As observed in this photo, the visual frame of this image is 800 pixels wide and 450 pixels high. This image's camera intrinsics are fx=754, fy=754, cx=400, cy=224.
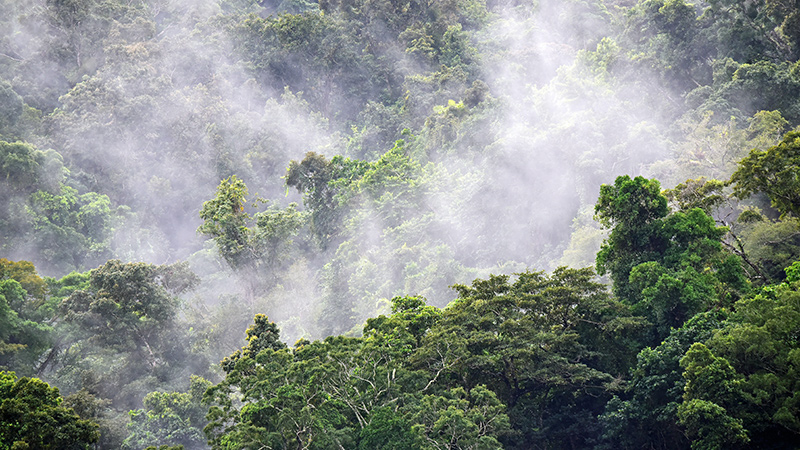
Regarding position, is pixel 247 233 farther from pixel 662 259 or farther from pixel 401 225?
pixel 662 259

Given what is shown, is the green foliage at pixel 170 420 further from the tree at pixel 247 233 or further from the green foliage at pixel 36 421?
the green foliage at pixel 36 421

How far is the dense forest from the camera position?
1852 centimetres

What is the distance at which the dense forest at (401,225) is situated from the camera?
18516mm

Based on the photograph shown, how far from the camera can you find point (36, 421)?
16500mm

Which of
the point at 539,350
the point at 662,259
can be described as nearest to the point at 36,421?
the point at 539,350

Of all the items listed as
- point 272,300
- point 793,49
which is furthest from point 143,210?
point 793,49

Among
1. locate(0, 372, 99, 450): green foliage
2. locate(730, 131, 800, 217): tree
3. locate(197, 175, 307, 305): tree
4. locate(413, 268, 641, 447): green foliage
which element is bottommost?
locate(0, 372, 99, 450): green foliage

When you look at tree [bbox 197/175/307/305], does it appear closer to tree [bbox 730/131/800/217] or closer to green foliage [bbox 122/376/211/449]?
green foliage [bbox 122/376/211/449]

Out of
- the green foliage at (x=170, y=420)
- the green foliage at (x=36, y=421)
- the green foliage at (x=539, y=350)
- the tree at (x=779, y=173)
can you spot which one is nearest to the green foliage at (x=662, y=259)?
the green foliage at (x=539, y=350)

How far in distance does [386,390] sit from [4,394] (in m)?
8.68

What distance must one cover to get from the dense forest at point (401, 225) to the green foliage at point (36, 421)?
0.06 meters

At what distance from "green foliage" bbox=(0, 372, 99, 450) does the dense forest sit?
6cm

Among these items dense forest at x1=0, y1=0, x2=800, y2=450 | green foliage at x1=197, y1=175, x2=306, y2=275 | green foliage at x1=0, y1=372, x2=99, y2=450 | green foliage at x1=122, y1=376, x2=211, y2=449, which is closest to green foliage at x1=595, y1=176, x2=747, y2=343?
dense forest at x1=0, y1=0, x2=800, y2=450

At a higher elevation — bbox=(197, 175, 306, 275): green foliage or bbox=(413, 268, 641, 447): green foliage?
bbox=(197, 175, 306, 275): green foliage
